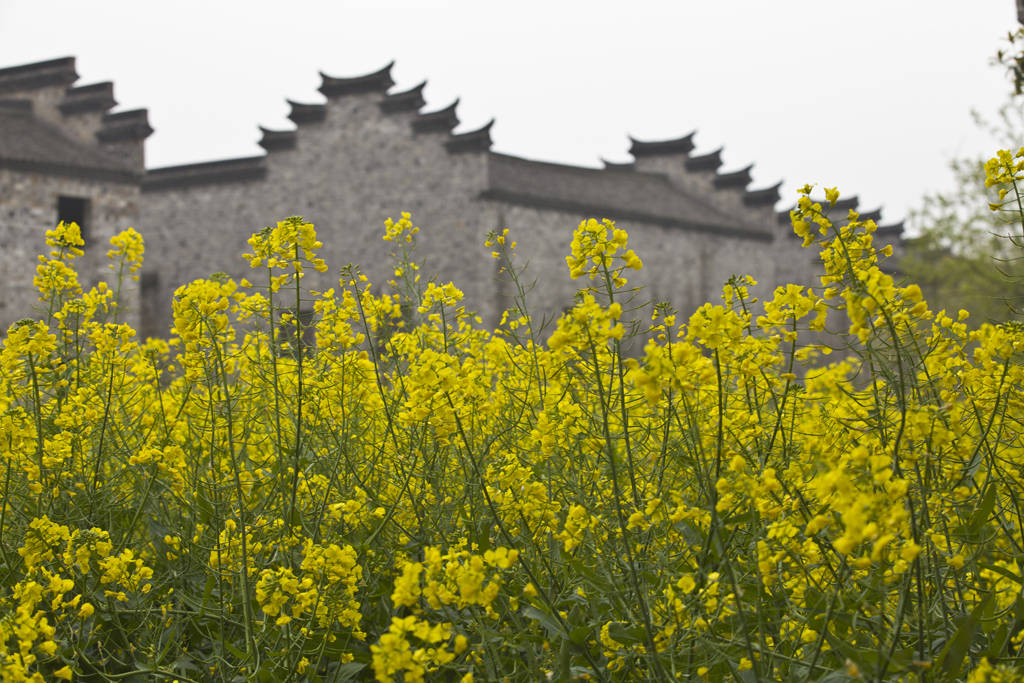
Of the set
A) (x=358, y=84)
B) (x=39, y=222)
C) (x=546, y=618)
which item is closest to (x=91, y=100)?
(x=39, y=222)

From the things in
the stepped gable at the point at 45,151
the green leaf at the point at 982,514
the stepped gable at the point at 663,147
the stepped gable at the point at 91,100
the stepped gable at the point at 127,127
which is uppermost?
the stepped gable at the point at 663,147

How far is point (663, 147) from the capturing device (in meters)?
29.3

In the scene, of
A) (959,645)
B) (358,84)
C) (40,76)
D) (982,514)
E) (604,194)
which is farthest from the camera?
(604,194)

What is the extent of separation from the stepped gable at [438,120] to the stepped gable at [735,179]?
35.5 ft

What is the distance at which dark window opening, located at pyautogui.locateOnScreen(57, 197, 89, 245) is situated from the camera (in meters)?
17.9

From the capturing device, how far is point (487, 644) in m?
2.46

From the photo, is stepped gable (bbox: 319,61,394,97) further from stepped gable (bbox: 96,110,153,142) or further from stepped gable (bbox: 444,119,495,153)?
stepped gable (bbox: 96,110,153,142)

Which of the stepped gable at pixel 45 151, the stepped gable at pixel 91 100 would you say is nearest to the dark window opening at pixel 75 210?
the stepped gable at pixel 45 151

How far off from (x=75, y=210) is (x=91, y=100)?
2573 mm

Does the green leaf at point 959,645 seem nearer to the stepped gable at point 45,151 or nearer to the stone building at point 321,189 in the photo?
the stone building at point 321,189

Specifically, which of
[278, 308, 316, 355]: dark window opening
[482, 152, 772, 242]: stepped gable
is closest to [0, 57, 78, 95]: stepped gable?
[482, 152, 772, 242]: stepped gable

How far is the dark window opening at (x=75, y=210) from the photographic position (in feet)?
58.7

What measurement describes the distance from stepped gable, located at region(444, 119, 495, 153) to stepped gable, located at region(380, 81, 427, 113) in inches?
41.9

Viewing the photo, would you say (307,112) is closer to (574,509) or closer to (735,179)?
(735,179)
